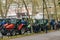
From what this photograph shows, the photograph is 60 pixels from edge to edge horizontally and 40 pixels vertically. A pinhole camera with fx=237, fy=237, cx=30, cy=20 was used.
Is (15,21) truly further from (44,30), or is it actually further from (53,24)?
(53,24)

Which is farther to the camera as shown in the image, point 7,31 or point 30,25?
point 30,25

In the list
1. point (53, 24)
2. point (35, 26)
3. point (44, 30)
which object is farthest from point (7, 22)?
point (53, 24)

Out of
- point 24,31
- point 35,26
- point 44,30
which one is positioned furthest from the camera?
point 44,30

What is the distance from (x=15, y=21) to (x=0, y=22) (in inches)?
116

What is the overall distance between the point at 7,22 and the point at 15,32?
201 centimetres

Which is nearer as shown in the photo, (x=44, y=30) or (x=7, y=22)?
(x=7, y=22)

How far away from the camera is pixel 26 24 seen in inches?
1125

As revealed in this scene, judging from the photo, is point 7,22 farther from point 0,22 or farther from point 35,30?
point 35,30

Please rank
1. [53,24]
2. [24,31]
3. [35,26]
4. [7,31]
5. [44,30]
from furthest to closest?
[53,24] → [44,30] → [35,26] → [24,31] → [7,31]

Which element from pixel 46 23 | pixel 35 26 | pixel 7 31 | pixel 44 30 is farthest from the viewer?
pixel 46 23

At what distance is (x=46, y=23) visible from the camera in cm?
3506

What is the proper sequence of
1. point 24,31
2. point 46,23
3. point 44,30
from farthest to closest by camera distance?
1. point 46,23
2. point 44,30
3. point 24,31

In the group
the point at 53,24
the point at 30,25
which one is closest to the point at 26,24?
the point at 30,25

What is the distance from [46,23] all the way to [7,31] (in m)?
10.1
